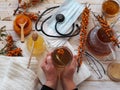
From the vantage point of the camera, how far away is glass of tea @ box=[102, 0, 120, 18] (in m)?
1.29

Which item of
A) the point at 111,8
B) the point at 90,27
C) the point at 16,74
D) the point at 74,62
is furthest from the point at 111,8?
the point at 16,74

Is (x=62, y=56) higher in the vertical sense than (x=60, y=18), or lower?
lower

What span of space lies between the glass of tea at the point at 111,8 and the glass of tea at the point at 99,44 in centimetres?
9

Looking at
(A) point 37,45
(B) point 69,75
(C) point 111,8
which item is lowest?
(B) point 69,75

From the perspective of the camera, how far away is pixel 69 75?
3.92 feet

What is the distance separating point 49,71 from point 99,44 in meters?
0.22

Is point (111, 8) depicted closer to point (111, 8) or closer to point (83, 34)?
point (111, 8)

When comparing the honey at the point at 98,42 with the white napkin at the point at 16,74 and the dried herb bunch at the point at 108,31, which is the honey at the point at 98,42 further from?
the white napkin at the point at 16,74

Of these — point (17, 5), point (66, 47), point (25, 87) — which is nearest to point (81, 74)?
point (66, 47)

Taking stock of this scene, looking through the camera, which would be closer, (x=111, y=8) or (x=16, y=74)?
(x=16, y=74)

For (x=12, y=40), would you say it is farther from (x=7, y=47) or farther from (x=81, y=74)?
(x=81, y=74)

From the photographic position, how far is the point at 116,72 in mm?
1248

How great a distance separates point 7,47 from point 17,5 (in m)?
0.18

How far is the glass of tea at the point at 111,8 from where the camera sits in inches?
50.7
